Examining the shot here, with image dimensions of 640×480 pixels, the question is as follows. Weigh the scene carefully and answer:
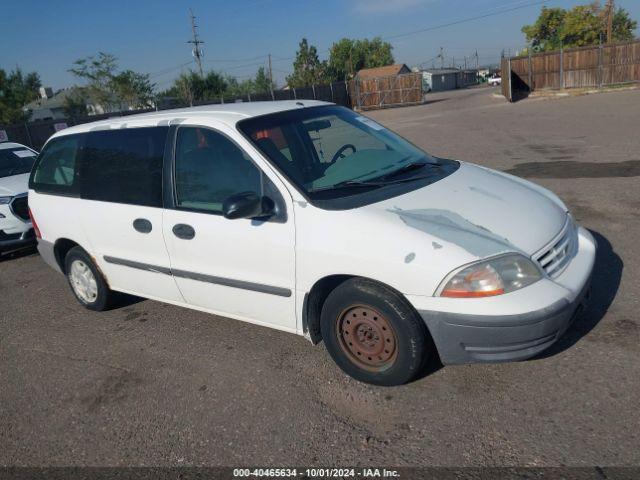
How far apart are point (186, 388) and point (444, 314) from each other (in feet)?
6.00

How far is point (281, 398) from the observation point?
3.20 meters

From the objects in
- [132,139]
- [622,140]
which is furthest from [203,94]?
[132,139]

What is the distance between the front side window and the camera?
337 cm

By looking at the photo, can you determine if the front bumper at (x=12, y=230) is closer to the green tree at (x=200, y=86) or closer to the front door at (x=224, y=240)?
the front door at (x=224, y=240)

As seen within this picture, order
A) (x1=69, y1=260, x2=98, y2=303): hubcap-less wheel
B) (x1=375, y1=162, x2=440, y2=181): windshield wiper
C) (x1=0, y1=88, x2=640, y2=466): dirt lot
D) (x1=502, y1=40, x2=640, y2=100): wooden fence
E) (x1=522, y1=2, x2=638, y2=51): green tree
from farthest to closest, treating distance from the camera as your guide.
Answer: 1. (x1=522, y1=2, x2=638, y2=51): green tree
2. (x1=502, y1=40, x2=640, y2=100): wooden fence
3. (x1=69, y1=260, x2=98, y2=303): hubcap-less wheel
4. (x1=375, y1=162, x2=440, y2=181): windshield wiper
5. (x1=0, y1=88, x2=640, y2=466): dirt lot

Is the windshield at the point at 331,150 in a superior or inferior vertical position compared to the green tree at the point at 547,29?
inferior

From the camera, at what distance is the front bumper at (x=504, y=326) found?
2656mm

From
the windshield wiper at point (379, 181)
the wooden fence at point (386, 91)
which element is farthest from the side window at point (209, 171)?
the wooden fence at point (386, 91)

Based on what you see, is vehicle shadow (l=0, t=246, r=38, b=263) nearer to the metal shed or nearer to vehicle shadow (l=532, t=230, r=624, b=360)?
vehicle shadow (l=532, t=230, r=624, b=360)

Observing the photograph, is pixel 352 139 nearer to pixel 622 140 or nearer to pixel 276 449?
pixel 276 449

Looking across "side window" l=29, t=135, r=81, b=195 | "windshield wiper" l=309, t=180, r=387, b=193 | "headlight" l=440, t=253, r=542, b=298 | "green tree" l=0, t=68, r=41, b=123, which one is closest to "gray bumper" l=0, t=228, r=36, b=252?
"side window" l=29, t=135, r=81, b=195

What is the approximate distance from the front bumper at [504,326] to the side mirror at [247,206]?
3.71ft

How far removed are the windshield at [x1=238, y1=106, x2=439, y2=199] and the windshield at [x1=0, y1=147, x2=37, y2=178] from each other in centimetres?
620

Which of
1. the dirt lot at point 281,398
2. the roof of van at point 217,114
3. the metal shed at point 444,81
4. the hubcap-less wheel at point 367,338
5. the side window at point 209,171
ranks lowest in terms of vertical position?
the dirt lot at point 281,398
